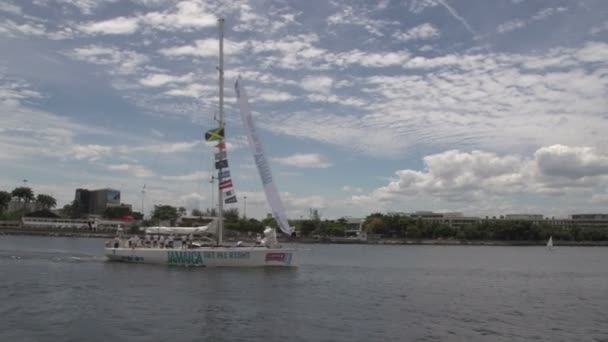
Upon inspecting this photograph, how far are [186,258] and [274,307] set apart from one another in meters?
22.6

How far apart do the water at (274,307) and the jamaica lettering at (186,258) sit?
194 centimetres

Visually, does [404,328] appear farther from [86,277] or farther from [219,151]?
[219,151]

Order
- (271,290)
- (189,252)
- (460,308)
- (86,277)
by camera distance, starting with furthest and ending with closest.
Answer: (189,252) → (86,277) → (271,290) → (460,308)

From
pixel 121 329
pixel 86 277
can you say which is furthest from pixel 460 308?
pixel 86 277

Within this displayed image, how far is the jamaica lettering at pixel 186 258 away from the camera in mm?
54000

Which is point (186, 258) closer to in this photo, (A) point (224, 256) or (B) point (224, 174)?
(A) point (224, 256)

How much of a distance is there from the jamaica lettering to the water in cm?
194

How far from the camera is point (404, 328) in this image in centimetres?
2861

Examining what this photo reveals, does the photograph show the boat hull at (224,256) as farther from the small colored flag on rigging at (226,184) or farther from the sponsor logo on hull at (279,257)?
the small colored flag on rigging at (226,184)

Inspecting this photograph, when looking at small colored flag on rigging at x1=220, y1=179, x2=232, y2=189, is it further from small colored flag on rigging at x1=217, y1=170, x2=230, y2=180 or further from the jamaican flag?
the jamaican flag

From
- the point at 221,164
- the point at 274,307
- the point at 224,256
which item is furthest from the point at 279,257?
the point at 274,307

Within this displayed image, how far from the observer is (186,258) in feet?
178

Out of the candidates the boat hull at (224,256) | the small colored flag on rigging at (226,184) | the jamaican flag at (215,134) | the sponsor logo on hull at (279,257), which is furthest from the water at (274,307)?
the jamaican flag at (215,134)

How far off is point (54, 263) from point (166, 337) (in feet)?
131
